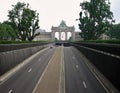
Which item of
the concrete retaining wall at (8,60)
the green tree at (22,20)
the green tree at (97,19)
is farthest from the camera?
the green tree at (22,20)

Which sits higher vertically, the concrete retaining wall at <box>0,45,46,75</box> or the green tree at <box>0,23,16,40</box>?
the green tree at <box>0,23,16,40</box>

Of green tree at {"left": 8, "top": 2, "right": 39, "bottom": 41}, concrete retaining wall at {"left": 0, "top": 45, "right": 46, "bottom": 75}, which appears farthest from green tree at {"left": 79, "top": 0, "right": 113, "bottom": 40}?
concrete retaining wall at {"left": 0, "top": 45, "right": 46, "bottom": 75}

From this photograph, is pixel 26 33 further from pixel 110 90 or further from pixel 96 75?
pixel 110 90

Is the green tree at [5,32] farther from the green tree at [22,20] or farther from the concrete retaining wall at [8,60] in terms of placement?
the concrete retaining wall at [8,60]

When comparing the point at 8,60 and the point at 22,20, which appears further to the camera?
the point at 22,20

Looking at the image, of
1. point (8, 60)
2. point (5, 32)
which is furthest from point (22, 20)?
point (8, 60)

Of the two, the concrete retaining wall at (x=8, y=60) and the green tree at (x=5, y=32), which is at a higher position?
the green tree at (x=5, y=32)

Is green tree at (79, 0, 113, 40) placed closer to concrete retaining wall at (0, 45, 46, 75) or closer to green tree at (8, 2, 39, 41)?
green tree at (8, 2, 39, 41)

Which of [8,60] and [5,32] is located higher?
[5,32]

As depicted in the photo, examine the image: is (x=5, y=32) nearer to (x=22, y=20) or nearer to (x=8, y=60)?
(x=22, y=20)

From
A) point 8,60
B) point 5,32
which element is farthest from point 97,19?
point 8,60

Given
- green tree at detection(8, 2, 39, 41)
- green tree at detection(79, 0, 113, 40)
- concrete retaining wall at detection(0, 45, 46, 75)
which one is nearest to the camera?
concrete retaining wall at detection(0, 45, 46, 75)

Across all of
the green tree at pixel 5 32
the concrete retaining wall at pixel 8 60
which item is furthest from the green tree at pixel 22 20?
the concrete retaining wall at pixel 8 60

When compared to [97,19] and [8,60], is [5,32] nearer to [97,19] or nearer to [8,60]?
[97,19]
